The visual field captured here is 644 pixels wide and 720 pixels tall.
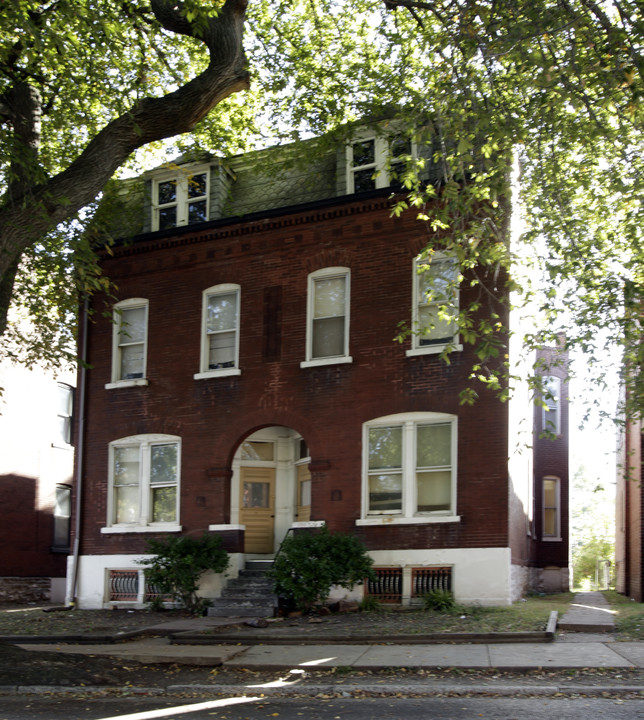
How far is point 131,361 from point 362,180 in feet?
23.4

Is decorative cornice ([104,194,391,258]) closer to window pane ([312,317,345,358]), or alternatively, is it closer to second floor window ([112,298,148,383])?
second floor window ([112,298,148,383])

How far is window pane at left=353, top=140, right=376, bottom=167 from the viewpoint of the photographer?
64.7 feet

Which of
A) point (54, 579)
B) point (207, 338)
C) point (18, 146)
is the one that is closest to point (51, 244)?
point (18, 146)

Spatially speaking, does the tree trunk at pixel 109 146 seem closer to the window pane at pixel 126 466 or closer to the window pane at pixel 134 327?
the window pane at pixel 134 327

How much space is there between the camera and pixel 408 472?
17.9 metres

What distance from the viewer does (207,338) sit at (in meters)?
20.7

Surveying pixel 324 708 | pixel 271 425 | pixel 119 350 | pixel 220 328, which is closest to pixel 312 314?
pixel 220 328

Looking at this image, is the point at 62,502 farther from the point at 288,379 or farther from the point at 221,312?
the point at 288,379

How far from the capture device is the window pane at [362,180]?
1958 cm

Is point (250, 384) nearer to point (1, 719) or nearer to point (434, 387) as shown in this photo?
point (434, 387)

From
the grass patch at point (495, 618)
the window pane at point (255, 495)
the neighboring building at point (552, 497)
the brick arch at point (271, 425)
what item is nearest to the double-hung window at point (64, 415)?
the window pane at point (255, 495)

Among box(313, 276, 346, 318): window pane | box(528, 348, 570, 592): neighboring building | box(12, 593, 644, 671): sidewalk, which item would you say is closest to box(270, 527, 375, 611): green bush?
box(12, 593, 644, 671): sidewalk

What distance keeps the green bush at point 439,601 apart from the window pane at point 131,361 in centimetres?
896

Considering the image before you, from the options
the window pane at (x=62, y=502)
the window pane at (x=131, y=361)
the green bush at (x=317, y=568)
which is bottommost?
the green bush at (x=317, y=568)
